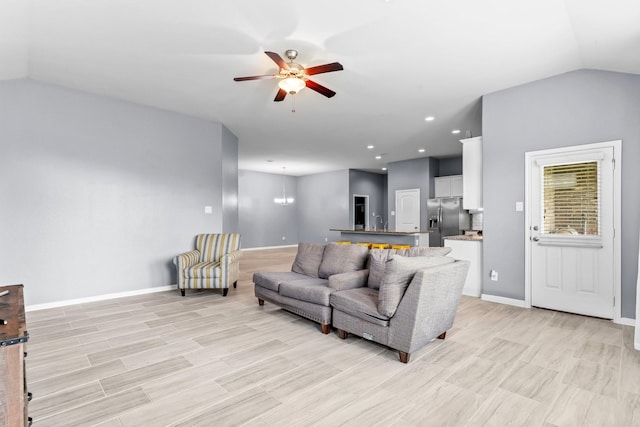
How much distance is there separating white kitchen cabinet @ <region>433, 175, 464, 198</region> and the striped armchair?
6.04 m

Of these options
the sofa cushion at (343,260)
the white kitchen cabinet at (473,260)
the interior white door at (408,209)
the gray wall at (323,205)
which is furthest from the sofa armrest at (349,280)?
the gray wall at (323,205)

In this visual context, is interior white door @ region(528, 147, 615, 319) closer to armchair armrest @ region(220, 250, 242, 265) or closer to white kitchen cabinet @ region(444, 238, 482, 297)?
white kitchen cabinet @ region(444, 238, 482, 297)

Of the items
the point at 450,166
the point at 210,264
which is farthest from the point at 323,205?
the point at 210,264

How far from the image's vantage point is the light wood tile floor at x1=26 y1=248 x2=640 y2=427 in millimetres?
1924

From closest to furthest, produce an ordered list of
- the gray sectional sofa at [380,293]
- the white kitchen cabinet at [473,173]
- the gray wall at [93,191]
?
the gray sectional sofa at [380,293]
the gray wall at [93,191]
the white kitchen cabinet at [473,173]

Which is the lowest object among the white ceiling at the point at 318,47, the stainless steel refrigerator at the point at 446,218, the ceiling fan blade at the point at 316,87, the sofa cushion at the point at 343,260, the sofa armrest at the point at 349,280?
the sofa armrest at the point at 349,280

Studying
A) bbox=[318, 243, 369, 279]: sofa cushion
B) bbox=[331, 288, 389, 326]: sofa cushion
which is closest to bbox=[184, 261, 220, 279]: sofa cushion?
bbox=[318, 243, 369, 279]: sofa cushion

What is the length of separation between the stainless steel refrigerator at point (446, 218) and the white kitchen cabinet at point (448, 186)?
20 cm

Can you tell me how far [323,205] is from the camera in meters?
11.9

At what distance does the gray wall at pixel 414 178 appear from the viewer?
9.05 m

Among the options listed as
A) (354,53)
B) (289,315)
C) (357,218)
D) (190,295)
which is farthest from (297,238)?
(354,53)

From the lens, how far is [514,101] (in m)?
4.29

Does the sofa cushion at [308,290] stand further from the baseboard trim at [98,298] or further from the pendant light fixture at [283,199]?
the pendant light fixture at [283,199]

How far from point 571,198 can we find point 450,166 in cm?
571
